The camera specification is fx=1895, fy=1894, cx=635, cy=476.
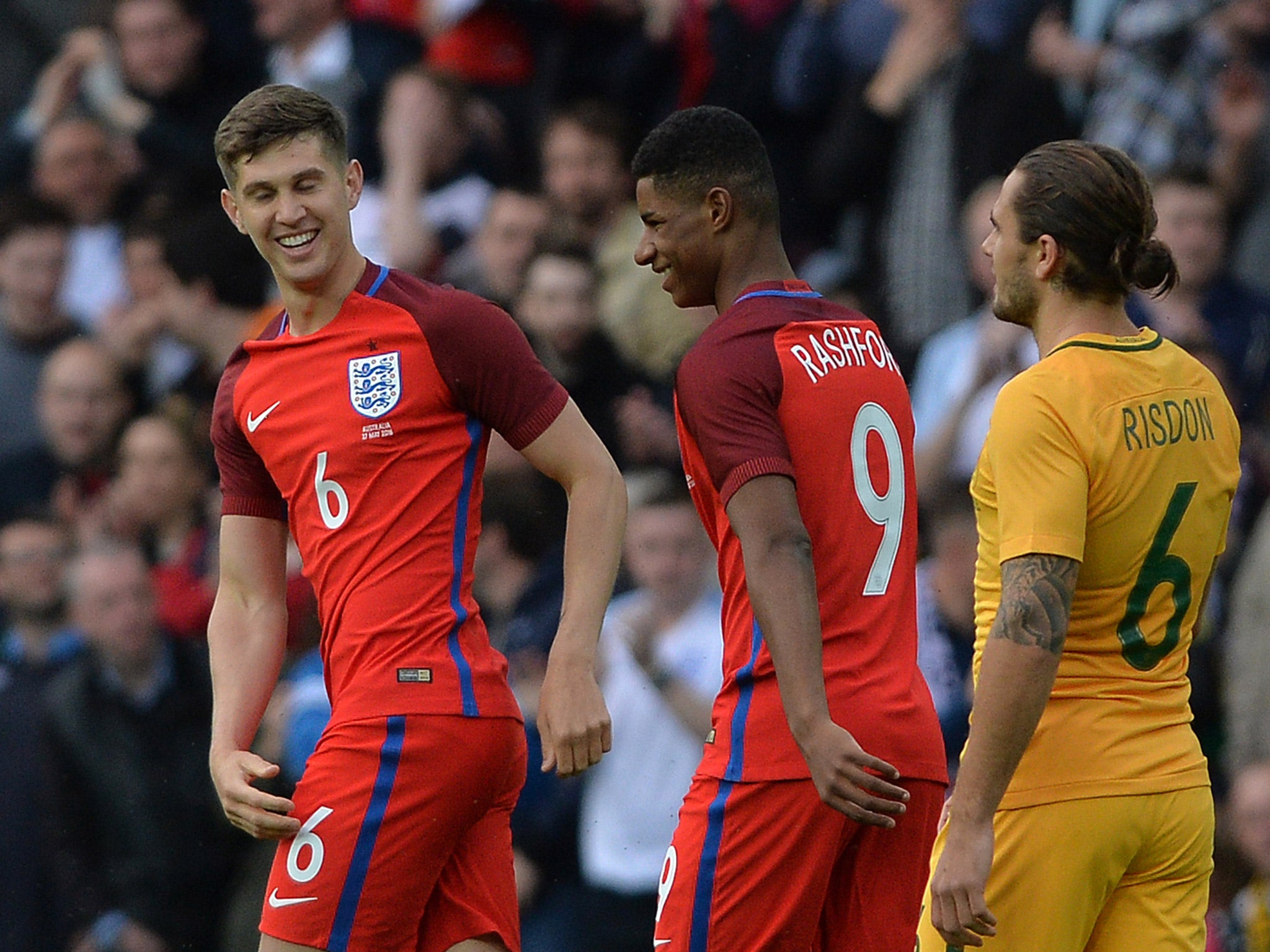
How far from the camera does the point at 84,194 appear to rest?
30.8 ft

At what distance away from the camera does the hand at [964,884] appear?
10.6ft

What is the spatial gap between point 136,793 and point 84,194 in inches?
124

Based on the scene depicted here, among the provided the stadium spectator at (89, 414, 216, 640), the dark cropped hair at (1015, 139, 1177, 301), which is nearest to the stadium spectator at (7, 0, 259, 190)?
the stadium spectator at (89, 414, 216, 640)

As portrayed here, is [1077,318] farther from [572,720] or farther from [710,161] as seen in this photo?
[572,720]

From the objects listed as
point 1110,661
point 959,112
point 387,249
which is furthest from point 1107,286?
point 387,249

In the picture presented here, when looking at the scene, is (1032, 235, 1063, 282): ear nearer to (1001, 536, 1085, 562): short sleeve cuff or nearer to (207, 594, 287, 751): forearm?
(1001, 536, 1085, 562): short sleeve cuff

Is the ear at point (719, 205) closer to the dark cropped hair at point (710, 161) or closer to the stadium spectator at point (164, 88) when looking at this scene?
the dark cropped hair at point (710, 161)

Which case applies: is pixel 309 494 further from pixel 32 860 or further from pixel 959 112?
pixel 32 860

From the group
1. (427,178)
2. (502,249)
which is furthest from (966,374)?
(427,178)

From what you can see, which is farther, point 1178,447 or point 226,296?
point 226,296

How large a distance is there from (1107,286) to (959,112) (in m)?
3.93

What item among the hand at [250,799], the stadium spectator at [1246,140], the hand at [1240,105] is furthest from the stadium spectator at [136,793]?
the hand at [1240,105]

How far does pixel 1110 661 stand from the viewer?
344 cm

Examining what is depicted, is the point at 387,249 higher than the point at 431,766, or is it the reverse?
the point at 387,249
